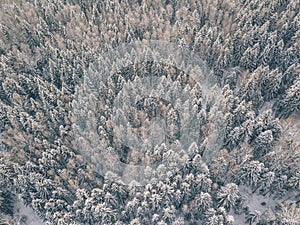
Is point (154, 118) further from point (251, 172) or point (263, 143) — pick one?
point (263, 143)

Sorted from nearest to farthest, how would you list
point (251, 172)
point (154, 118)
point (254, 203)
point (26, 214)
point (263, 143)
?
point (251, 172) < point (263, 143) < point (254, 203) < point (26, 214) < point (154, 118)

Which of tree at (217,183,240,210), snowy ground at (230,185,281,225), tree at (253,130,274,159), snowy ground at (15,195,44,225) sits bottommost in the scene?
snowy ground at (15,195,44,225)

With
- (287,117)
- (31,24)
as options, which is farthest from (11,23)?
(287,117)

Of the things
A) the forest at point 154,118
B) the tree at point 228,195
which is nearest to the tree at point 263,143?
the forest at point 154,118

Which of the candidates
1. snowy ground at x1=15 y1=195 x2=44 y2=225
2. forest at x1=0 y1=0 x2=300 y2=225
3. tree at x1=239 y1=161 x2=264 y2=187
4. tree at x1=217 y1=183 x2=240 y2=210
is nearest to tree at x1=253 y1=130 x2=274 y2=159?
forest at x1=0 y1=0 x2=300 y2=225

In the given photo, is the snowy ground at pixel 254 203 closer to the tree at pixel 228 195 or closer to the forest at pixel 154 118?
the forest at pixel 154 118

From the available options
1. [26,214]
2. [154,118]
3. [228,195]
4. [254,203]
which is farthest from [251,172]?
[26,214]

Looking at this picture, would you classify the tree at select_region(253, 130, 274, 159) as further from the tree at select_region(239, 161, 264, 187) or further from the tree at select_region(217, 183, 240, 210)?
the tree at select_region(217, 183, 240, 210)

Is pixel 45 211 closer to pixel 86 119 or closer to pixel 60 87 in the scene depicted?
pixel 86 119
